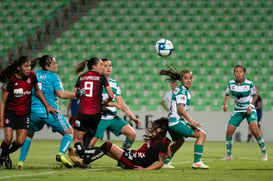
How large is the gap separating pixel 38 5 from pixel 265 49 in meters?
9.96

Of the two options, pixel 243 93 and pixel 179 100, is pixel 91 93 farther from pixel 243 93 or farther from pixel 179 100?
pixel 243 93

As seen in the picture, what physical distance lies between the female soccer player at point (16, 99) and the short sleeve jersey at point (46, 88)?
0.49m

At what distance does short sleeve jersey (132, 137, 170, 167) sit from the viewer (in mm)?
9195

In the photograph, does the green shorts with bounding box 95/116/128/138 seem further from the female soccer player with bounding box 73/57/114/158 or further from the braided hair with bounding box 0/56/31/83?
the braided hair with bounding box 0/56/31/83

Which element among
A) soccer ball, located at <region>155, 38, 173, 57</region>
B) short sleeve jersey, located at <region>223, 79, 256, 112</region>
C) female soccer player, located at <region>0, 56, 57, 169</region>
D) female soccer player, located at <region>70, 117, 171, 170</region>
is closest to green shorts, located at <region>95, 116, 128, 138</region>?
female soccer player, located at <region>70, 117, 171, 170</region>

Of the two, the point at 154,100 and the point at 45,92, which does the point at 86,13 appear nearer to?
the point at 154,100

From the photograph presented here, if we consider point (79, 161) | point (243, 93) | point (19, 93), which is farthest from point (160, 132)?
point (243, 93)

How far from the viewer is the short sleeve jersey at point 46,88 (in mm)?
9961

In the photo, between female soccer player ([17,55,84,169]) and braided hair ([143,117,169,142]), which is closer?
braided hair ([143,117,169,142])

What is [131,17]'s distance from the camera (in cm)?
2622

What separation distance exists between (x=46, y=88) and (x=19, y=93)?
81cm

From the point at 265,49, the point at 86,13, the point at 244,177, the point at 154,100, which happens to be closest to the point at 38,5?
→ the point at 86,13

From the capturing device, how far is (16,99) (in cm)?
937

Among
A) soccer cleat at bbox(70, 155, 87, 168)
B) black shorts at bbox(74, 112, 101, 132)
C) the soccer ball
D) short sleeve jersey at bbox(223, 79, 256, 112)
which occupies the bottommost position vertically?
soccer cleat at bbox(70, 155, 87, 168)
